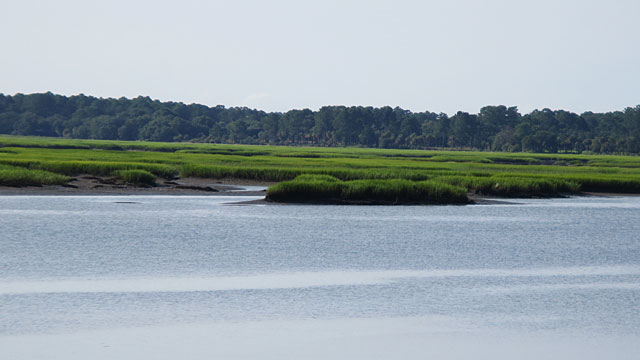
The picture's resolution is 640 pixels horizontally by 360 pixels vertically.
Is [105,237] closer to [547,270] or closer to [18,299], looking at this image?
[18,299]

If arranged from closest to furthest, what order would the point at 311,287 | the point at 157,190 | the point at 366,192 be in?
1. the point at 311,287
2. the point at 366,192
3. the point at 157,190

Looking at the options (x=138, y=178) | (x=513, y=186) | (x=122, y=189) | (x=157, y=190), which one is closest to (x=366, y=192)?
(x=513, y=186)

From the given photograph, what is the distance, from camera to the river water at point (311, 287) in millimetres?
13586

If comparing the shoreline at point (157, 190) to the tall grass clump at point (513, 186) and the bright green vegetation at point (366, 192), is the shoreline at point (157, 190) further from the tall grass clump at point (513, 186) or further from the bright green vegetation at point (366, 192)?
the tall grass clump at point (513, 186)

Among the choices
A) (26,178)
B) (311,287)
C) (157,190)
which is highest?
(26,178)

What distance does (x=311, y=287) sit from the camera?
18641 millimetres

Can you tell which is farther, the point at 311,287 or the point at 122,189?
the point at 122,189

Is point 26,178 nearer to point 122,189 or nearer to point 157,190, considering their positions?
point 122,189

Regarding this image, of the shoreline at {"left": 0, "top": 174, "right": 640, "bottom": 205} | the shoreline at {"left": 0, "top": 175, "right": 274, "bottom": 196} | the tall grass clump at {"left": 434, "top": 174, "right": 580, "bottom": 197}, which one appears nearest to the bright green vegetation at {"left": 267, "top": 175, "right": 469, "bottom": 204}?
the shoreline at {"left": 0, "top": 174, "right": 640, "bottom": 205}

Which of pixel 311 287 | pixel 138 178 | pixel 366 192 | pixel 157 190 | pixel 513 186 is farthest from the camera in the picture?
pixel 513 186

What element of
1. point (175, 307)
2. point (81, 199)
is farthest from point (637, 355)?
point (81, 199)

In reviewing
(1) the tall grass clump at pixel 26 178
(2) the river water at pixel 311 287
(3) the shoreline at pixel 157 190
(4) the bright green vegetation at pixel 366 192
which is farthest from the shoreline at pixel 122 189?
(2) the river water at pixel 311 287

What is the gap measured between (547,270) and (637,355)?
886 centimetres

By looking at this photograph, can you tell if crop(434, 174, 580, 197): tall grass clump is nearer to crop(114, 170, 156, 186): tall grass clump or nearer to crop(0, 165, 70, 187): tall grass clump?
crop(114, 170, 156, 186): tall grass clump
